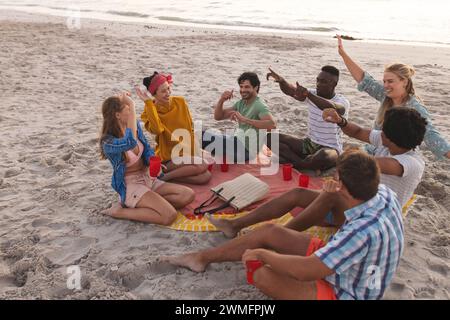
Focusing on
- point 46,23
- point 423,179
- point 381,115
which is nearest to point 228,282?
point 381,115

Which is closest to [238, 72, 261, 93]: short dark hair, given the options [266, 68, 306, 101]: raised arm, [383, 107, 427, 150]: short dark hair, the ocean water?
[266, 68, 306, 101]: raised arm

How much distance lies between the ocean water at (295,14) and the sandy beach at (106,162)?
11.4 ft

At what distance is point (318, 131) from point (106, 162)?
9.55ft

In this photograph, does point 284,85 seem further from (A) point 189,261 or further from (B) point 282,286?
(B) point 282,286

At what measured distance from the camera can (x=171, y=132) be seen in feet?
17.7

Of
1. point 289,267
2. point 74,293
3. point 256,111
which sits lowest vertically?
point 74,293

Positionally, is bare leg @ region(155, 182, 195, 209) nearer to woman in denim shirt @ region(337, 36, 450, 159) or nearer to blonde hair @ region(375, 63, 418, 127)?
woman in denim shirt @ region(337, 36, 450, 159)

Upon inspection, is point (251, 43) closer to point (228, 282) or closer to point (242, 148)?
point (242, 148)

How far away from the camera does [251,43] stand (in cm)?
1323

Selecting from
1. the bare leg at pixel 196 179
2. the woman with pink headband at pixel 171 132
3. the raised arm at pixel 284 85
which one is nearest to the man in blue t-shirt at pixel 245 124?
the raised arm at pixel 284 85

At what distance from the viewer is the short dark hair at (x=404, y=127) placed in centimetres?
350

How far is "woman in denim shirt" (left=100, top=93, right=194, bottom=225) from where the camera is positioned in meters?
4.35

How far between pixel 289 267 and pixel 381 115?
2.53 meters

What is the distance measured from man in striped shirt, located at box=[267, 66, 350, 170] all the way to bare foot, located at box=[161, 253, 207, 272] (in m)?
2.37
